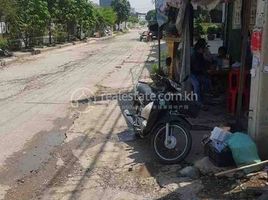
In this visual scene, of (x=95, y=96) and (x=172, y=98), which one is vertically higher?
(x=172, y=98)

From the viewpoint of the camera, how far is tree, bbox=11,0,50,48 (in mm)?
29297

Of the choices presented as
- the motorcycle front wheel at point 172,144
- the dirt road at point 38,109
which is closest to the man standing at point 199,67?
the dirt road at point 38,109

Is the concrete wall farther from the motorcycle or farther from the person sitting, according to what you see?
the person sitting

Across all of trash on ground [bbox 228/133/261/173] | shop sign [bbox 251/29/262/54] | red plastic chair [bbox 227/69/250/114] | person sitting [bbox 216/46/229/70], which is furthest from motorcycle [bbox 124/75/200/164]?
person sitting [bbox 216/46/229/70]

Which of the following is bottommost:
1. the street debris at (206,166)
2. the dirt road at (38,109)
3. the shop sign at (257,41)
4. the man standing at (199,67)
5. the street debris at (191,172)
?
the dirt road at (38,109)

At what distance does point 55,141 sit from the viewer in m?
7.33

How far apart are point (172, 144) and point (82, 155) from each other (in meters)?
1.42

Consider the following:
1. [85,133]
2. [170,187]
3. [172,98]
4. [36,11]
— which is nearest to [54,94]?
[85,133]

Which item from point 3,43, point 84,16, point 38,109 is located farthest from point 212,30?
point 38,109

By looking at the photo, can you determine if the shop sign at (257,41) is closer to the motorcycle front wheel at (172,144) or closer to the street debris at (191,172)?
the motorcycle front wheel at (172,144)

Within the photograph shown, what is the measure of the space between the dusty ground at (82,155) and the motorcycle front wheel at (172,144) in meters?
0.15

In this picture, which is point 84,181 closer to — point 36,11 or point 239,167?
point 239,167

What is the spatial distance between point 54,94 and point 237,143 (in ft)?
24.6

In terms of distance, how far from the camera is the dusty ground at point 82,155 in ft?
16.6
